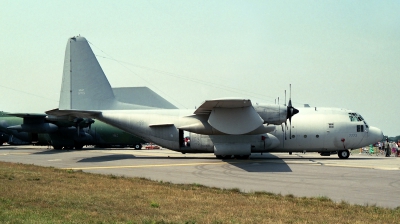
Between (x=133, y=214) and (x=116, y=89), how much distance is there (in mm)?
26448

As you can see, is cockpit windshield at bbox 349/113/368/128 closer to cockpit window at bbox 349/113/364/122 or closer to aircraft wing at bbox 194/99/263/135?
cockpit window at bbox 349/113/364/122

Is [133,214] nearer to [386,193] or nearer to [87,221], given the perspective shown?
[87,221]

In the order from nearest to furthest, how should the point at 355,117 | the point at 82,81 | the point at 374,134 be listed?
the point at 374,134 < the point at 355,117 < the point at 82,81

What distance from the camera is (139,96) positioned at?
31781 millimetres

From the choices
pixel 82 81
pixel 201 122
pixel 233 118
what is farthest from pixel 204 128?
pixel 82 81

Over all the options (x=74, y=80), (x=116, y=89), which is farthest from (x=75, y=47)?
(x=116, y=89)

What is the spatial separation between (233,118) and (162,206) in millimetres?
14751

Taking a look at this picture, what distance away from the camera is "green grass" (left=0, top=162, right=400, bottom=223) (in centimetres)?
776

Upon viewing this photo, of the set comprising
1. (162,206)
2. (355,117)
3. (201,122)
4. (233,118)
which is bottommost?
(162,206)

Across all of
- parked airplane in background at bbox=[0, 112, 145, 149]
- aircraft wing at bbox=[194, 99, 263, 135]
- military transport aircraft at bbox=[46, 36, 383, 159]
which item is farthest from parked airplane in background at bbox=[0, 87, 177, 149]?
aircraft wing at bbox=[194, 99, 263, 135]

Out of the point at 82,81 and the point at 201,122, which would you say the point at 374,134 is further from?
the point at 82,81

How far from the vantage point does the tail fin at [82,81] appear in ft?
96.7

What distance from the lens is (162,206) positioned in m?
9.30

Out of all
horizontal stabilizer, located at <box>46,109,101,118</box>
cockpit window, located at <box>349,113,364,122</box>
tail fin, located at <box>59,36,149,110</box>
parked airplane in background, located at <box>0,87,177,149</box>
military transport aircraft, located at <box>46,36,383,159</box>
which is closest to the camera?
horizontal stabilizer, located at <box>46,109,101,118</box>
